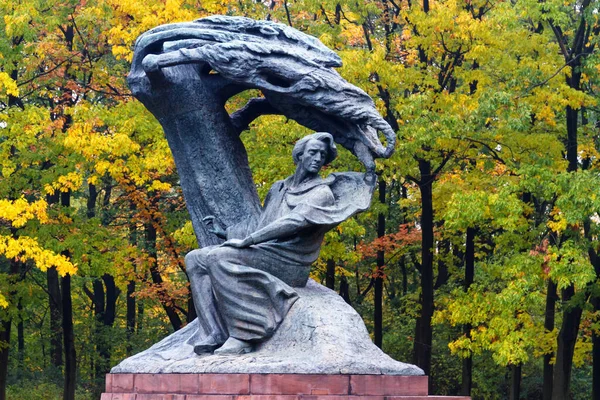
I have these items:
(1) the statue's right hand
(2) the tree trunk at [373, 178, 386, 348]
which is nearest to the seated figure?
(1) the statue's right hand

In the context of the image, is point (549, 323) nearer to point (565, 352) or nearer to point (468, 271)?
point (565, 352)

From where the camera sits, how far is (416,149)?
59.0 feet

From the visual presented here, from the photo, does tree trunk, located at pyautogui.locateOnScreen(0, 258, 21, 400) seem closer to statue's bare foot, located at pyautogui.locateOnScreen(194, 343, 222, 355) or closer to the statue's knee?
the statue's knee

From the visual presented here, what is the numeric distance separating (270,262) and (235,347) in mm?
785

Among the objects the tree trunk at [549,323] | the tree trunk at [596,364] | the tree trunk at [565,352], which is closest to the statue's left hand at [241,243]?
the tree trunk at [565,352]

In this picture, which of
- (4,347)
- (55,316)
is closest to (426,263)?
(4,347)

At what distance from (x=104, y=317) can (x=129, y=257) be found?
7242 millimetres

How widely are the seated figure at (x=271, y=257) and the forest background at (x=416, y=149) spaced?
728 cm

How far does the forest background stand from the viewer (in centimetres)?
1744

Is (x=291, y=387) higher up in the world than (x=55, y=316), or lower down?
lower down

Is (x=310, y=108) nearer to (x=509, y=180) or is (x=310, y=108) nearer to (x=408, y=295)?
(x=509, y=180)

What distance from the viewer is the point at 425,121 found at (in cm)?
1809

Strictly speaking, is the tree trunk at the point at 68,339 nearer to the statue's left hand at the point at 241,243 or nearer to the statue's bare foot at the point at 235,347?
the statue's left hand at the point at 241,243

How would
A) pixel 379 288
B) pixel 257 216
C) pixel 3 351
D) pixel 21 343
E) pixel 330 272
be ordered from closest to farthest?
pixel 257 216
pixel 3 351
pixel 330 272
pixel 379 288
pixel 21 343
